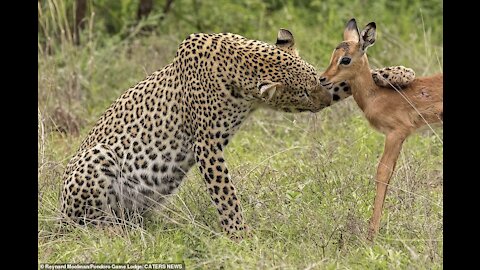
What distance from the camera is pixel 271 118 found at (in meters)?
11.0

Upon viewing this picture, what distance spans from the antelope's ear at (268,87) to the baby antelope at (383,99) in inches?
14.6

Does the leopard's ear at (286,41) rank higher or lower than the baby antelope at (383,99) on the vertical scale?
higher

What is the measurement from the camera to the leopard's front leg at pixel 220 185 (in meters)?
7.71

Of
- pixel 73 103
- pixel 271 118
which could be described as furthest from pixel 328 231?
pixel 73 103

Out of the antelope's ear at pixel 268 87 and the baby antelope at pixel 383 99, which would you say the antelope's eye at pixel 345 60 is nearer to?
the baby antelope at pixel 383 99

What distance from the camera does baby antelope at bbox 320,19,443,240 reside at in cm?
753

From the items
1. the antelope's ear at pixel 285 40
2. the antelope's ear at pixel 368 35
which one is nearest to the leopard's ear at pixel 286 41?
the antelope's ear at pixel 285 40

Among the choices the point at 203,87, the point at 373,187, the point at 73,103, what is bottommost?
the point at 73,103

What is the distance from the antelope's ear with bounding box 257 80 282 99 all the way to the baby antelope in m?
0.37

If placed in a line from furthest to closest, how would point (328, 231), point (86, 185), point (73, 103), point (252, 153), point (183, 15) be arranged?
point (183, 15), point (73, 103), point (252, 153), point (86, 185), point (328, 231)

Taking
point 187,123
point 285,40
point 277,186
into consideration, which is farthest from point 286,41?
point 277,186

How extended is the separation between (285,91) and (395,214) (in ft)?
4.15

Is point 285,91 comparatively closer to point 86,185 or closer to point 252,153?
point 86,185

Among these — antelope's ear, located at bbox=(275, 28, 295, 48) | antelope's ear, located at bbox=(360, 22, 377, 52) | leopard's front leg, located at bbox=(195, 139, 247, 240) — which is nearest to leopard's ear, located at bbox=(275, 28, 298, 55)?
antelope's ear, located at bbox=(275, 28, 295, 48)
